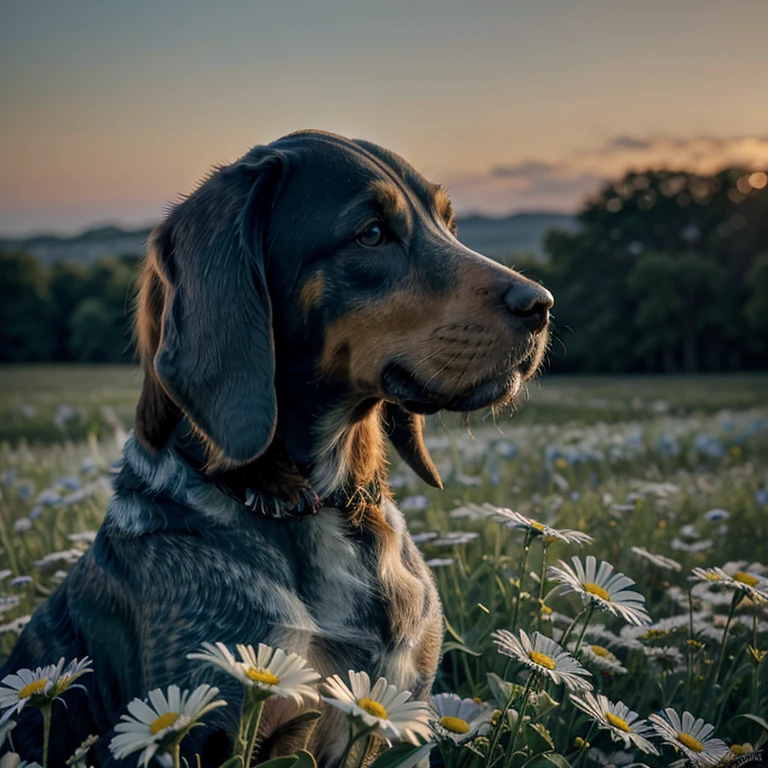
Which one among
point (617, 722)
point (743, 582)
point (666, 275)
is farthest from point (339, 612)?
point (666, 275)

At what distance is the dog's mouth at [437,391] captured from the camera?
2855mm

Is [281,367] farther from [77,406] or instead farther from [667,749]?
[77,406]

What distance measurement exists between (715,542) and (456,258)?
3.30 metres

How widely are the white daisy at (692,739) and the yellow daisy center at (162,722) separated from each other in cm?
150

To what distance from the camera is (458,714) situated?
285 centimetres

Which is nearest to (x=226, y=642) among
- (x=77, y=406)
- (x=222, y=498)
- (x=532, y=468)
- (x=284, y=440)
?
(x=222, y=498)

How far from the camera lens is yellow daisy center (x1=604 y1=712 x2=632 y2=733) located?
2.41 metres

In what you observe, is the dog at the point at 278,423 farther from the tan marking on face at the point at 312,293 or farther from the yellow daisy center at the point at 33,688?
the yellow daisy center at the point at 33,688

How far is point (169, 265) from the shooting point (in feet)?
9.35

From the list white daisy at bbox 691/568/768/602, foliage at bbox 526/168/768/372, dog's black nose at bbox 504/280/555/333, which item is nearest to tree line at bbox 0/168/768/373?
foliage at bbox 526/168/768/372

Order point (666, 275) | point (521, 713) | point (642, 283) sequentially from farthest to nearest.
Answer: point (642, 283) < point (666, 275) < point (521, 713)

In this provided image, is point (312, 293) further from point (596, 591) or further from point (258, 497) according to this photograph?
point (596, 591)

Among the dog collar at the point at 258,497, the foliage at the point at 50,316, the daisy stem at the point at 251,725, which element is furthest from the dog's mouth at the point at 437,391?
the foliage at the point at 50,316

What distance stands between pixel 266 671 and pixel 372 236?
1.64 meters
